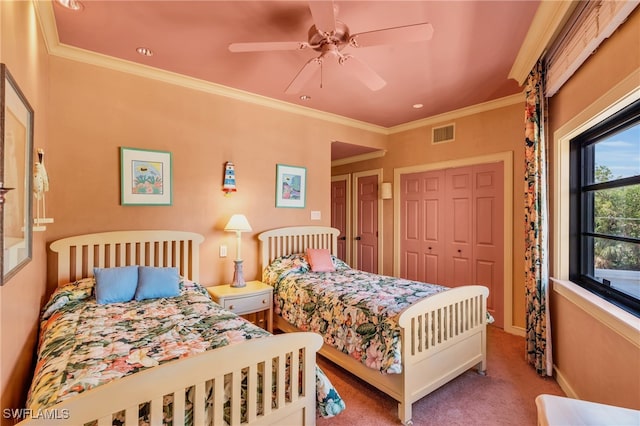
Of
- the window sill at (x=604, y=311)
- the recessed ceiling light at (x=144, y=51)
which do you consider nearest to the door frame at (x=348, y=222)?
the window sill at (x=604, y=311)

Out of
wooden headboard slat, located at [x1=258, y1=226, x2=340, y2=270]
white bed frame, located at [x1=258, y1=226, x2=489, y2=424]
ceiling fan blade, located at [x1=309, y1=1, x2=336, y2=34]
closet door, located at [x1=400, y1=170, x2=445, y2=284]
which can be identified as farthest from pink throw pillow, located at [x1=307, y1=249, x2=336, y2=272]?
ceiling fan blade, located at [x1=309, y1=1, x2=336, y2=34]

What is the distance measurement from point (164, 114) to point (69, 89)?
2.35ft

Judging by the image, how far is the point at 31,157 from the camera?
68.4 inches

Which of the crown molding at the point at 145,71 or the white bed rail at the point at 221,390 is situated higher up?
the crown molding at the point at 145,71

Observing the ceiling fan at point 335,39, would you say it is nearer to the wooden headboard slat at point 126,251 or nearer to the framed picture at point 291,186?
the framed picture at point 291,186

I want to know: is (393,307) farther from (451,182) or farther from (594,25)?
(451,182)

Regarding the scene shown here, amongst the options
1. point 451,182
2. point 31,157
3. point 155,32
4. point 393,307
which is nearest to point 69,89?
point 155,32

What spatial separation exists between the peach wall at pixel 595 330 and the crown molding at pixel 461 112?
864mm

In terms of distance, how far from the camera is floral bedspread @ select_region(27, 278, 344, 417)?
1227 millimetres

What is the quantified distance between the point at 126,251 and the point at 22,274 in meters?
1.06

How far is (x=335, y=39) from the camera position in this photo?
79.5 inches

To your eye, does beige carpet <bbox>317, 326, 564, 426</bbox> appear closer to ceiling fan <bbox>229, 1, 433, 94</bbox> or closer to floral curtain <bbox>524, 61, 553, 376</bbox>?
floral curtain <bbox>524, 61, 553, 376</bbox>

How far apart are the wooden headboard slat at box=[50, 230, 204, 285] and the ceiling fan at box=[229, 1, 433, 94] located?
5.97 ft

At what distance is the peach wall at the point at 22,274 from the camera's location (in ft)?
4.32
